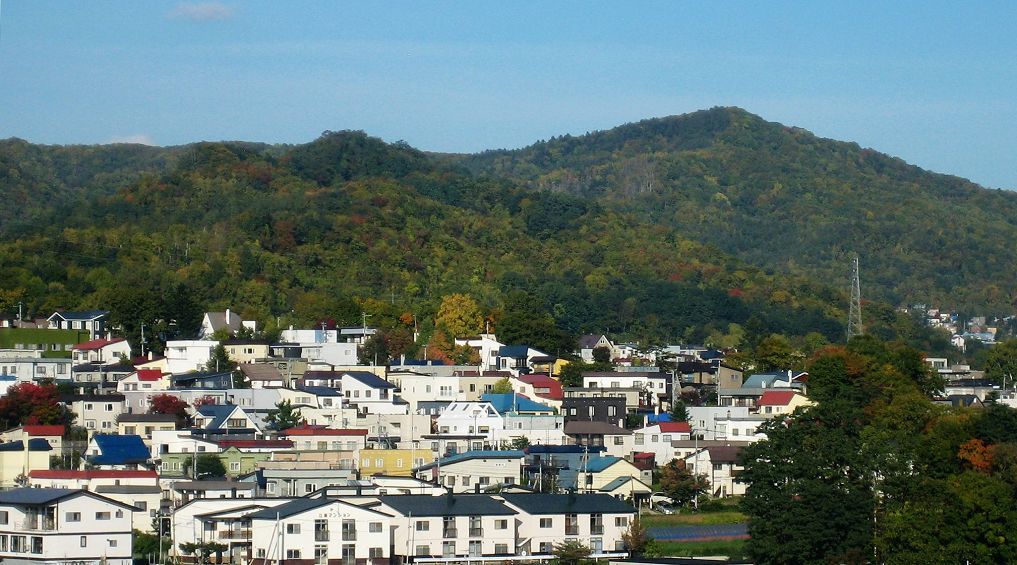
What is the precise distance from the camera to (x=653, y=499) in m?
34.7

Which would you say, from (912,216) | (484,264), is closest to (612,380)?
(484,264)

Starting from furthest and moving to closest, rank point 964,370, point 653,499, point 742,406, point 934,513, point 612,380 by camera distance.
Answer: point 964,370 < point 612,380 < point 742,406 < point 653,499 < point 934,513

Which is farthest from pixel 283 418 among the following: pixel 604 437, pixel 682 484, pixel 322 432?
pixel 682 484

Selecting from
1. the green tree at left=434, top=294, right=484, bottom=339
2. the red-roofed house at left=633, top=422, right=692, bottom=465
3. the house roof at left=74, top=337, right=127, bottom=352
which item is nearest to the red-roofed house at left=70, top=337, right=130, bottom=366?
the house roof at left=74, top=337, right=127, bottom=352

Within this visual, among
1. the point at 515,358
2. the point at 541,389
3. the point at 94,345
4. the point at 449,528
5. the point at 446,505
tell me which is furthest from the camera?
the point at 515,358

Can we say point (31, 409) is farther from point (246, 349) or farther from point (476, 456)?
point (476, 456)

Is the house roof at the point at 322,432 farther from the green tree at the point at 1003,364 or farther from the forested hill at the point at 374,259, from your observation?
the green tree at the point at 1003,364

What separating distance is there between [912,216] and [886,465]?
95.3 meters

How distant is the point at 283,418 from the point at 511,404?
17.6 feet

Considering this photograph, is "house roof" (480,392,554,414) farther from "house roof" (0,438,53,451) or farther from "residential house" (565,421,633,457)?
"house roof" (0,438,53,451)

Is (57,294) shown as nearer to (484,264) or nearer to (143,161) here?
(484,264)

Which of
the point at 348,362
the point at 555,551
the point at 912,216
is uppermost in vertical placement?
the point at 912,216

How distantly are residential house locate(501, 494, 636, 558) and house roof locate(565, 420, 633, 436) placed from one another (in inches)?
344

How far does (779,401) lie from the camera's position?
4069 cm
